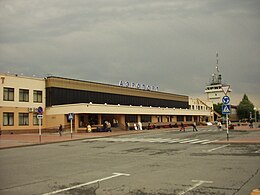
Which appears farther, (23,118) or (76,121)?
(76,121)

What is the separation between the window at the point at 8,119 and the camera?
47.6 metres

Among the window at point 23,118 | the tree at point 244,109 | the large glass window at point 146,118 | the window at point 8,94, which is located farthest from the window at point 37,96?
the tree at point 244,109

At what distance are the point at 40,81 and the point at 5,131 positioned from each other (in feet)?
36.0

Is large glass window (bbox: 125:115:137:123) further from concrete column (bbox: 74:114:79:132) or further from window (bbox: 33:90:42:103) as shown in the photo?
A: window (bbox: 33:90:42:103)

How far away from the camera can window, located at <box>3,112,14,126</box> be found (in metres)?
47.6

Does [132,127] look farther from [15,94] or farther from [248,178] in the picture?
[248,178]

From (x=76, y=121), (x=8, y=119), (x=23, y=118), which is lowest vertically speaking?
(x=76, y=121)

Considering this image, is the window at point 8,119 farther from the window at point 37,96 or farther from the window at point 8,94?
the window at point 37,96

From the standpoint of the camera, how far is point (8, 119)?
158ft

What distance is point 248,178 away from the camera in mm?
9617

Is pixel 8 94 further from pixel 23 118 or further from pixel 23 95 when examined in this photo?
pixel 23 118

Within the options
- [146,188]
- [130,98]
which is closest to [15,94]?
[130,98]

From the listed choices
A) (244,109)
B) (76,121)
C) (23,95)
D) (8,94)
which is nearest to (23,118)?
(23,95)

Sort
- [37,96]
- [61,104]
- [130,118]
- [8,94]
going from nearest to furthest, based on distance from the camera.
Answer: [8,94] → [37,96] → [61,104] → [130,118]
